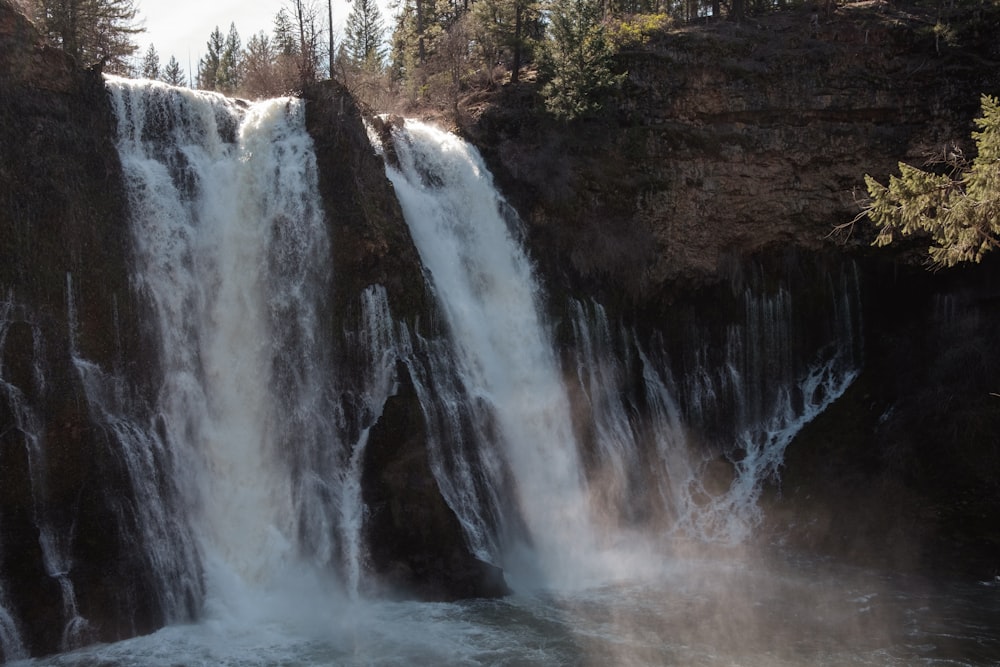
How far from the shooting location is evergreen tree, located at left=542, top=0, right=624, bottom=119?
2527 cm

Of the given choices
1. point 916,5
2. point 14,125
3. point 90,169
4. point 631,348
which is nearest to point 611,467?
point 631,348

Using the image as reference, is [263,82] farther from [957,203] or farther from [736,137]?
[957,203]

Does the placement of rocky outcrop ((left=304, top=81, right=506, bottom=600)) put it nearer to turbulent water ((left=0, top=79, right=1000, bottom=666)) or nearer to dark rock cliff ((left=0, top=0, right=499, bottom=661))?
dark rock cliff ((left=0, top=0, right=499, bottom=661))

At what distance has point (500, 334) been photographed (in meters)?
21.3

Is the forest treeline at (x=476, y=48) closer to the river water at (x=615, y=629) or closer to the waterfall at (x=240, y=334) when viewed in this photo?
the waterfall at (x=240, y=334)

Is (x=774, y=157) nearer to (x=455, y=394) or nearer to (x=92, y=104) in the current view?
(x=455, y=394)

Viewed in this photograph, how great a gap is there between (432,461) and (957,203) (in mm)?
10593

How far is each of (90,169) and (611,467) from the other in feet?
43.5

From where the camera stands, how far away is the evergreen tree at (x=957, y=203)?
11.7 m

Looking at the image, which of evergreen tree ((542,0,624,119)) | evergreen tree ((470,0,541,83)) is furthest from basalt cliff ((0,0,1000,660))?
evergreen tree ((470,0,541,83))

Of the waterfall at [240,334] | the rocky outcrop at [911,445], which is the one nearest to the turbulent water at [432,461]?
the waterfall at [240,334]

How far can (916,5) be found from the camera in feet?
96.6

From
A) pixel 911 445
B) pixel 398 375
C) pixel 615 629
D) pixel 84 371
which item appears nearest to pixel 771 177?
pixel 911 445

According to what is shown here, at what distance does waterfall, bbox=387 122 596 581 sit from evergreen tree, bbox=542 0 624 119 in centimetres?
342
